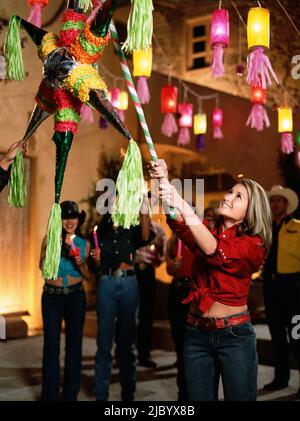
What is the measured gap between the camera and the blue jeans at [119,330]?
302 centimetres

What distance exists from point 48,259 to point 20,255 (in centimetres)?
365

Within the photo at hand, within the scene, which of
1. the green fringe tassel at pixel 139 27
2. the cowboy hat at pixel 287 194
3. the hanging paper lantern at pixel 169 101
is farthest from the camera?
the hanging paper lantern at pixel 169 101

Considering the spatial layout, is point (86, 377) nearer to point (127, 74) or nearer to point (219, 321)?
point (219, 321)

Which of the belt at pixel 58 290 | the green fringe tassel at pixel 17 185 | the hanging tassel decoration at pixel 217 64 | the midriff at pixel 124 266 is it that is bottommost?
the belt at pixel 58 290

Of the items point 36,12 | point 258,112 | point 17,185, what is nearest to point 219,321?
point 17,185

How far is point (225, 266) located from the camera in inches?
71.7

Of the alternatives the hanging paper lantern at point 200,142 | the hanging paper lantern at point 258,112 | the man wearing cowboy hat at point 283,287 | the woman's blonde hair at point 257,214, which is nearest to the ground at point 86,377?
the man wearing cowboy hat at point 283,287

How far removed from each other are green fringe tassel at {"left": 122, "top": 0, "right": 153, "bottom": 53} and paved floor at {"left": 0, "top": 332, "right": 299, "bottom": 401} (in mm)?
2576

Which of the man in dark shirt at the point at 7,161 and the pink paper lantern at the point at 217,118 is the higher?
the pink paper lantern at the point at 217,118

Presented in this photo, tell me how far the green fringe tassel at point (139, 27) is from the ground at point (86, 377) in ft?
8.44

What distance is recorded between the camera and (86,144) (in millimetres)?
6020

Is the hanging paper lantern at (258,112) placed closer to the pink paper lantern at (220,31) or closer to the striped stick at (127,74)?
the pink paper lantern at (220,31)
